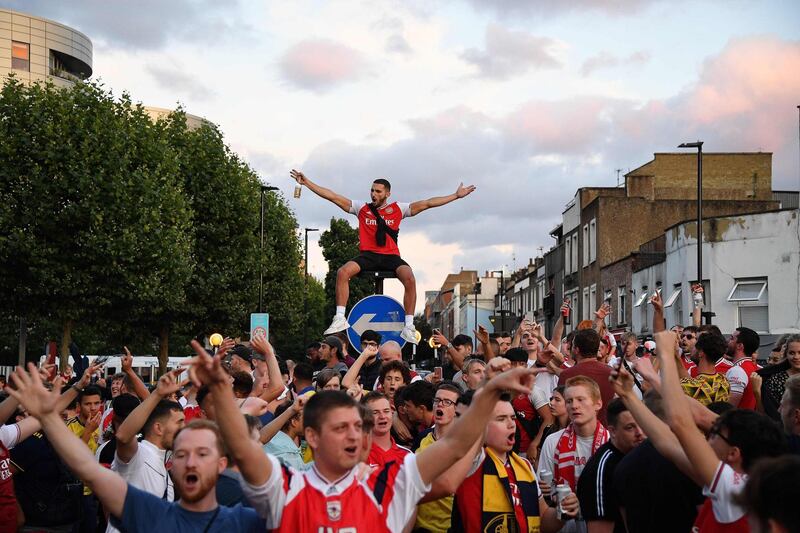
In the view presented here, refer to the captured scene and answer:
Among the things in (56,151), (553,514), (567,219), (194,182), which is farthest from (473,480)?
(567,219)

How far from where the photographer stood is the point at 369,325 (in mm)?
11242

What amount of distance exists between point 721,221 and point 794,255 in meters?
2.78

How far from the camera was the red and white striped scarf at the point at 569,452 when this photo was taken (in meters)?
6.57

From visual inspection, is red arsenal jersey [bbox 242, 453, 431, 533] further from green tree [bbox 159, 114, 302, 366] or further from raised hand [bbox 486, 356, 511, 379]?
green tree [bbox 159, 114, 302, 366]

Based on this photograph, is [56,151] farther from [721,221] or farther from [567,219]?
[567,219]

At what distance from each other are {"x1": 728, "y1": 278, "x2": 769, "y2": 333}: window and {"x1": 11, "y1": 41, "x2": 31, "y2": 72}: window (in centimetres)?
4658

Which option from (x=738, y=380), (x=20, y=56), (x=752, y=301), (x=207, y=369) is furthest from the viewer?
(x=20, y=56)

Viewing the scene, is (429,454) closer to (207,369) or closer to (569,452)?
(207,369)

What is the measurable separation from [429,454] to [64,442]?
5.16 feet

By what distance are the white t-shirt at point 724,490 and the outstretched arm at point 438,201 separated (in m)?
7.40

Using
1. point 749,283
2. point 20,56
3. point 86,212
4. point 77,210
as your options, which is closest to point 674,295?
point 749,283

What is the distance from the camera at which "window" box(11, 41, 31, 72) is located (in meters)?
61.3

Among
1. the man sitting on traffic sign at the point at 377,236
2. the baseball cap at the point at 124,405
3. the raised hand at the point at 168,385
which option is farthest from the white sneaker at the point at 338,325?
the raised hand at the point at 168,385

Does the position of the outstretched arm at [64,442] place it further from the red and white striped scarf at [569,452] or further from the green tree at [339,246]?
the green tree at [339,246]
